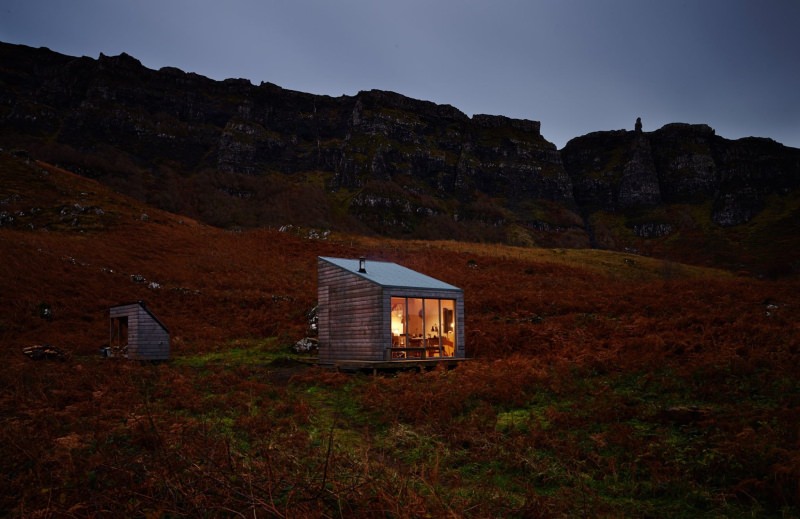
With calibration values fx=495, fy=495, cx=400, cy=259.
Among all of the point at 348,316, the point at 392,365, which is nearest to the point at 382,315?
the point at 392,365

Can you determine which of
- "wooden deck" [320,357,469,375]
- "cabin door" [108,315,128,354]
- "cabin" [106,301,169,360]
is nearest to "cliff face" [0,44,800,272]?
"cabin door" [108,315,128,354]

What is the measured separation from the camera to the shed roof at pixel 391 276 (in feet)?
74.9

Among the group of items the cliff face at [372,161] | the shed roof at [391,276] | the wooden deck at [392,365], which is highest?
the cliff face at [372,161]

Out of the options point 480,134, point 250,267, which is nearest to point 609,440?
point 250,267

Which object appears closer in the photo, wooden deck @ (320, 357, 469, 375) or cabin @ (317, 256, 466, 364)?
wooden deck @ (320, 357, 469, 375)

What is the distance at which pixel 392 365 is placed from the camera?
2067 centimetres

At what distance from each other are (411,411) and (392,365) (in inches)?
308

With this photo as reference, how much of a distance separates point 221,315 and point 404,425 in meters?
24.4

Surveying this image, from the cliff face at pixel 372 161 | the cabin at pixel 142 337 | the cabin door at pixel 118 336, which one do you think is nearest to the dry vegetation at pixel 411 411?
the cabin door at pixel 118 336

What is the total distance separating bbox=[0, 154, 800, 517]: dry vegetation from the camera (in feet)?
21.4

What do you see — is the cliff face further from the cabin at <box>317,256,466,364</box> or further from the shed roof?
the cabin at <box>317,256,466,364</box>

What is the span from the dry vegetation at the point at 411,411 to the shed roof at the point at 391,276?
151 inches

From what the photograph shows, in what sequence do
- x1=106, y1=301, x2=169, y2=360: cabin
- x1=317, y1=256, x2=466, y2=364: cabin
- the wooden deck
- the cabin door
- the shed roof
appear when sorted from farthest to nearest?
1. the cabin door
2. x1=106, y1=301, x2=169, y2=360: cabin
3. the shed roof
4. x1=317, y1=256, x2=466, y2=364: cabin
5. the wooden deck

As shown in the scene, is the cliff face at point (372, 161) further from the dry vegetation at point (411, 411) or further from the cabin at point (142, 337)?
the cabin at point (142, 337)
